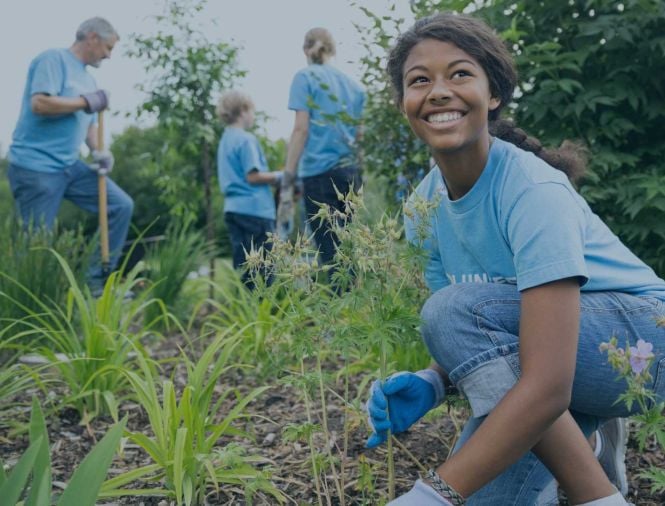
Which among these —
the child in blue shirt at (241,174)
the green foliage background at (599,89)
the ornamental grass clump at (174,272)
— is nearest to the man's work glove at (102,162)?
the ornamental grass clump at (174,272)

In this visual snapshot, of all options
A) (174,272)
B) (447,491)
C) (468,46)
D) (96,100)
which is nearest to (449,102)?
(468,46)

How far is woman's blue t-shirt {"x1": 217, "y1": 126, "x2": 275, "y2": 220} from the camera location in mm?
5743

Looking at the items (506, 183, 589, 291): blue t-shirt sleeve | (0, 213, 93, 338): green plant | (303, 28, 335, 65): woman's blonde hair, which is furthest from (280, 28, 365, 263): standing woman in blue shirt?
(506, 183, 589, 291): blue t-shirt sleeve

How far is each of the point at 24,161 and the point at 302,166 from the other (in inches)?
66.6

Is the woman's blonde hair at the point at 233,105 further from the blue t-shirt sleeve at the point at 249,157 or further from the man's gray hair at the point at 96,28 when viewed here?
the man's gray hair at the point at 96,28

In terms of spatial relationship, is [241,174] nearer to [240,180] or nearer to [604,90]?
[240,180]

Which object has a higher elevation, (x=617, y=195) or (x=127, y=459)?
(x=617, y=195)

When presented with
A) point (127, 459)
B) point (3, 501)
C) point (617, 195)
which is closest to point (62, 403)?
point (127, 459)

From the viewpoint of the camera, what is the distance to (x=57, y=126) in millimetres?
5062

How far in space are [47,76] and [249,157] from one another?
144cm

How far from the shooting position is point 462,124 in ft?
5.98

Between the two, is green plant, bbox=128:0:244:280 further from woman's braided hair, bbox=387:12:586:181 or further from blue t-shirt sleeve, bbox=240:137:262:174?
woman's braided hair, bbox=387:12:586:181

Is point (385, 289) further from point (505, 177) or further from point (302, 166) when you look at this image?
point (302, 166)

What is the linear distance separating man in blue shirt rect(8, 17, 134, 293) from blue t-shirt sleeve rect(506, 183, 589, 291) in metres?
3.54
